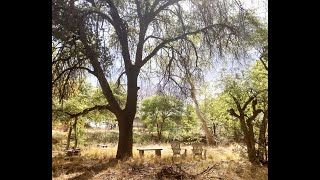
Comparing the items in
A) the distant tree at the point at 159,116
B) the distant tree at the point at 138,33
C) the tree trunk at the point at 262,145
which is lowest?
the tree trunk at the point at 262,145

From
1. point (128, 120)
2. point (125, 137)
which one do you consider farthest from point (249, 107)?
point (125, 137)

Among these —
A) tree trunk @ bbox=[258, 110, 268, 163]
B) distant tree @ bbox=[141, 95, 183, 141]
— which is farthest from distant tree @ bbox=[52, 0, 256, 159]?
distant tree @ bbox=[141, 95, 183, 141]

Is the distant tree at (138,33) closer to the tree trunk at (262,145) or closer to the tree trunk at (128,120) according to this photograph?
the tree trunk at (128,120)

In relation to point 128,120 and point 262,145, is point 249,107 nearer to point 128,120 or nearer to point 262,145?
point 262,145

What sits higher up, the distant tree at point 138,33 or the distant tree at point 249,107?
the distant tree at point 138,33

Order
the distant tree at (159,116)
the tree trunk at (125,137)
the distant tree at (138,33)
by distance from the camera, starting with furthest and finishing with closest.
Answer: the distant tree at (159,116) < the tree trunk at (125,137) < the distant tree at (138,33)

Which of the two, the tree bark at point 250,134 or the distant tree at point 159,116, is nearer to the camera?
the tree bark at point 250,134

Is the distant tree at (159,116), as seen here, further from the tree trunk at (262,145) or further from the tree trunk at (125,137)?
the tree trunk at (262,145)

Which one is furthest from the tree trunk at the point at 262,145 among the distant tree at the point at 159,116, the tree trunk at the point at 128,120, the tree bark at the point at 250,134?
the distant tree at the point at 159,116

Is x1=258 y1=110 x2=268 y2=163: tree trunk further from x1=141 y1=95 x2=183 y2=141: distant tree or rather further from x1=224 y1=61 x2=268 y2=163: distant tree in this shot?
x1=141 y1=95 x2=183 y2=141: distant tree

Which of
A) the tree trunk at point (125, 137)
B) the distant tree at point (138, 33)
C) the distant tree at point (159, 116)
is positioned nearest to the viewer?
the distant tree at point (138, 33)
